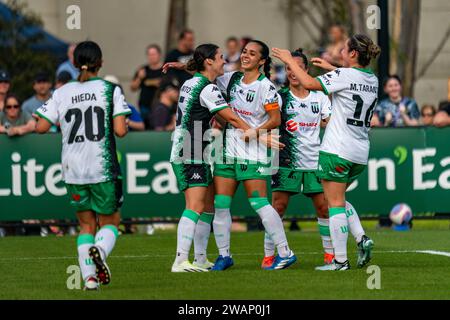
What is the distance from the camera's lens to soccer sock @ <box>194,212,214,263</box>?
1377 centimetres

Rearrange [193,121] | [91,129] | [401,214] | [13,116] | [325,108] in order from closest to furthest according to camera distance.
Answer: [91,129] → [193,121] → [325,108] → [401,214] → [13,116]

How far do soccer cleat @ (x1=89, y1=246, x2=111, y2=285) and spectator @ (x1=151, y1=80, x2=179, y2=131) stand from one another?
934cm

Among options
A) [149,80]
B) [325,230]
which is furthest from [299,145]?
Answer: [149,80]

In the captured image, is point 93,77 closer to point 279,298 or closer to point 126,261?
point 279,298

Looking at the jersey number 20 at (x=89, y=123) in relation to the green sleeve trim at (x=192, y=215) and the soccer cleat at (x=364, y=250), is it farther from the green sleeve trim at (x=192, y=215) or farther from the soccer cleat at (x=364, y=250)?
the soccer cleat at (x=364, y=250)

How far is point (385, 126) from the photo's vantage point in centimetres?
2023

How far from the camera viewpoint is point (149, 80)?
919 inches

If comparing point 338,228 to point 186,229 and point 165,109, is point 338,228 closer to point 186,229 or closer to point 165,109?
point 186,229

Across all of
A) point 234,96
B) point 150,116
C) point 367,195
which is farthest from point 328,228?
point 150,116

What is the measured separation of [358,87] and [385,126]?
7232 mm

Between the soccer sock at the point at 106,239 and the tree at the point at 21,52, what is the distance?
46.2ft

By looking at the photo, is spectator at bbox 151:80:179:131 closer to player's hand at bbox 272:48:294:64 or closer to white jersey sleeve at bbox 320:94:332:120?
white jersey sleeve at bbox 320:94:332:120

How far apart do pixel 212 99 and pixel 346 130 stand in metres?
1.31

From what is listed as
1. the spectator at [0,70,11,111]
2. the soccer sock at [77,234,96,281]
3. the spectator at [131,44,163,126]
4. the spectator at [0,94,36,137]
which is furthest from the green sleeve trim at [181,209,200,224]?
the spectator at [131,44,163,126]
